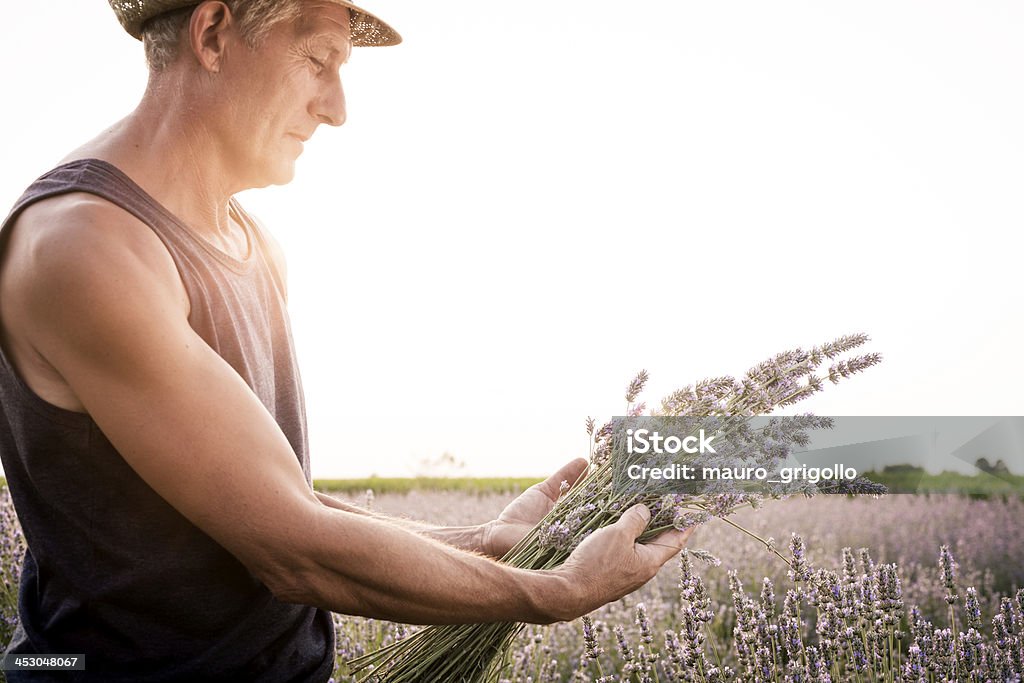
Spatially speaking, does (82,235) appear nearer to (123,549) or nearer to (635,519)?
(123,549)

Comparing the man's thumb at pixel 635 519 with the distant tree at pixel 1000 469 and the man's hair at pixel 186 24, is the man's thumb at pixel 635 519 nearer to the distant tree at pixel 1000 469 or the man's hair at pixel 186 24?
the man's hair at pixel 186 24

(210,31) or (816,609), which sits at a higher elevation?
(210,31)

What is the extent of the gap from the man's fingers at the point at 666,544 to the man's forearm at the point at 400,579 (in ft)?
0.95

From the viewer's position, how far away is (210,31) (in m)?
1.65

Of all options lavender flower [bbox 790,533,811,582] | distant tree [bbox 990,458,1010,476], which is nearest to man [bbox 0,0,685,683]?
lavender flower [bbox 790,533,811,582]

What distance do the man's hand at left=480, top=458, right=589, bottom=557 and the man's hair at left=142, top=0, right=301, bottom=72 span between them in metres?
1.13

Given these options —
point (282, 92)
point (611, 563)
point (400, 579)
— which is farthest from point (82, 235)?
point (611, 563)

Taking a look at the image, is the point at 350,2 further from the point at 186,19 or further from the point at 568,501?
the point at 568,501

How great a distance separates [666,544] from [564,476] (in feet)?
1.34

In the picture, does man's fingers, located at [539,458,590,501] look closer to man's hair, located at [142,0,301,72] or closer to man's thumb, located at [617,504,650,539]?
man's thumb, located at [617,504,650,539]

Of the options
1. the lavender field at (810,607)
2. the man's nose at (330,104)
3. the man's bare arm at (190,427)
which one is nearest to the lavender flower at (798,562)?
the lavender field at (810,607)

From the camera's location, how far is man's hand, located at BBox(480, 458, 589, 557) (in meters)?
2.06

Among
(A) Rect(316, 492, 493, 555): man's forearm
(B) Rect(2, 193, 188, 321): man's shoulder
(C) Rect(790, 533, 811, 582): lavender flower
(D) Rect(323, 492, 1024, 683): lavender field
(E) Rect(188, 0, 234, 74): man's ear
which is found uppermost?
(E) Rect(188, 0, 234, 74): man's ear

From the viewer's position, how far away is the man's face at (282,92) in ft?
5.44
